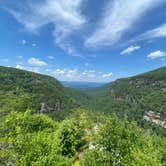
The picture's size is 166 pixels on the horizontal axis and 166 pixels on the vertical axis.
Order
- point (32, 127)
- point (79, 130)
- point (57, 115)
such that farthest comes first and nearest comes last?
point (57, 115) → point (79, 130) → point (32, 127)

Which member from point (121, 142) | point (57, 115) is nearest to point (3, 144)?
point (121, 142)

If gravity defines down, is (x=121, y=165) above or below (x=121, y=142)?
below

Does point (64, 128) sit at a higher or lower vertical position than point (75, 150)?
higher

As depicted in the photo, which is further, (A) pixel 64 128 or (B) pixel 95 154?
(A) pixel 64 128

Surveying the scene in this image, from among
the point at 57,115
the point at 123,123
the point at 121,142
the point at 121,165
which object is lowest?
the point at 57,115

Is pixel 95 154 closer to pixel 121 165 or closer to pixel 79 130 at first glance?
pixel 121 165

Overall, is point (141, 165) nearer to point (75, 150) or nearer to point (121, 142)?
point (121, 142)

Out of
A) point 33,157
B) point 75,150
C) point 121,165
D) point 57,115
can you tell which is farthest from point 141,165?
point 57,115

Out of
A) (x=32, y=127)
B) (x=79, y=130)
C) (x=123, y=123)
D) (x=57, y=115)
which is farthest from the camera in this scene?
(x=57, y=115)

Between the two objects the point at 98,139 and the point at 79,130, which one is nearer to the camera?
the point at 98,139
